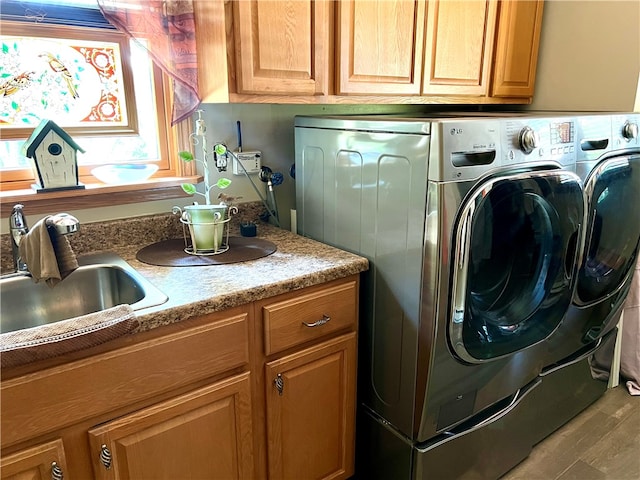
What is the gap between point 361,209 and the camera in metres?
1.51

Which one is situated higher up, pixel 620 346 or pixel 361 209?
pixel 361 209

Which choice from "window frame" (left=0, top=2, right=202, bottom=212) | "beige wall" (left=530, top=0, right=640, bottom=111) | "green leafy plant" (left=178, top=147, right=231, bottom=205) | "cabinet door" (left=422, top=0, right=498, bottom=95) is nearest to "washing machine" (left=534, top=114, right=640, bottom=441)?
"beige wall" (left=530, top=0, right=640, bottom=111)

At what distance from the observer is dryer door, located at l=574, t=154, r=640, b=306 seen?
1.70 m

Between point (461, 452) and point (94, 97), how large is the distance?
65.4 inches

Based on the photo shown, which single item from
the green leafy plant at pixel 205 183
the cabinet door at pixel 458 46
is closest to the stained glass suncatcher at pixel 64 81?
the green leafy plant at pixel 205 183

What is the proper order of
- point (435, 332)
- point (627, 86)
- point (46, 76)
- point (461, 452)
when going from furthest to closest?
1. point (627, 86)
2. point (461, 452)
3. point (46, 76)
4. point (435, 332)

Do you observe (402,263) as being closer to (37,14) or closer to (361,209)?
A: (361,209)

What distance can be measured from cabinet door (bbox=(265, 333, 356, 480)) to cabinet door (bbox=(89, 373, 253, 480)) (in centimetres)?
9

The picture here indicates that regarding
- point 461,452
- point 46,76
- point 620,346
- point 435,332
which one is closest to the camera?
point 435,332

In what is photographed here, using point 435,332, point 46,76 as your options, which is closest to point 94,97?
point 46,76

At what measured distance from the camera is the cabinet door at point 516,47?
1.97m

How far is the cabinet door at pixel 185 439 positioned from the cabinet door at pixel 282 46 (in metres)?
0.84

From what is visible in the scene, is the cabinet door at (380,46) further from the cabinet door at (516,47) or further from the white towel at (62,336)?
the white towel at (62,336)

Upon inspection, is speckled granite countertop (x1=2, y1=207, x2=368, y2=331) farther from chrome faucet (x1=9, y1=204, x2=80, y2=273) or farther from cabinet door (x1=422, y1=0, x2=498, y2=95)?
cabinet door (x1=422, y1=0, x2=498, y2=95)
